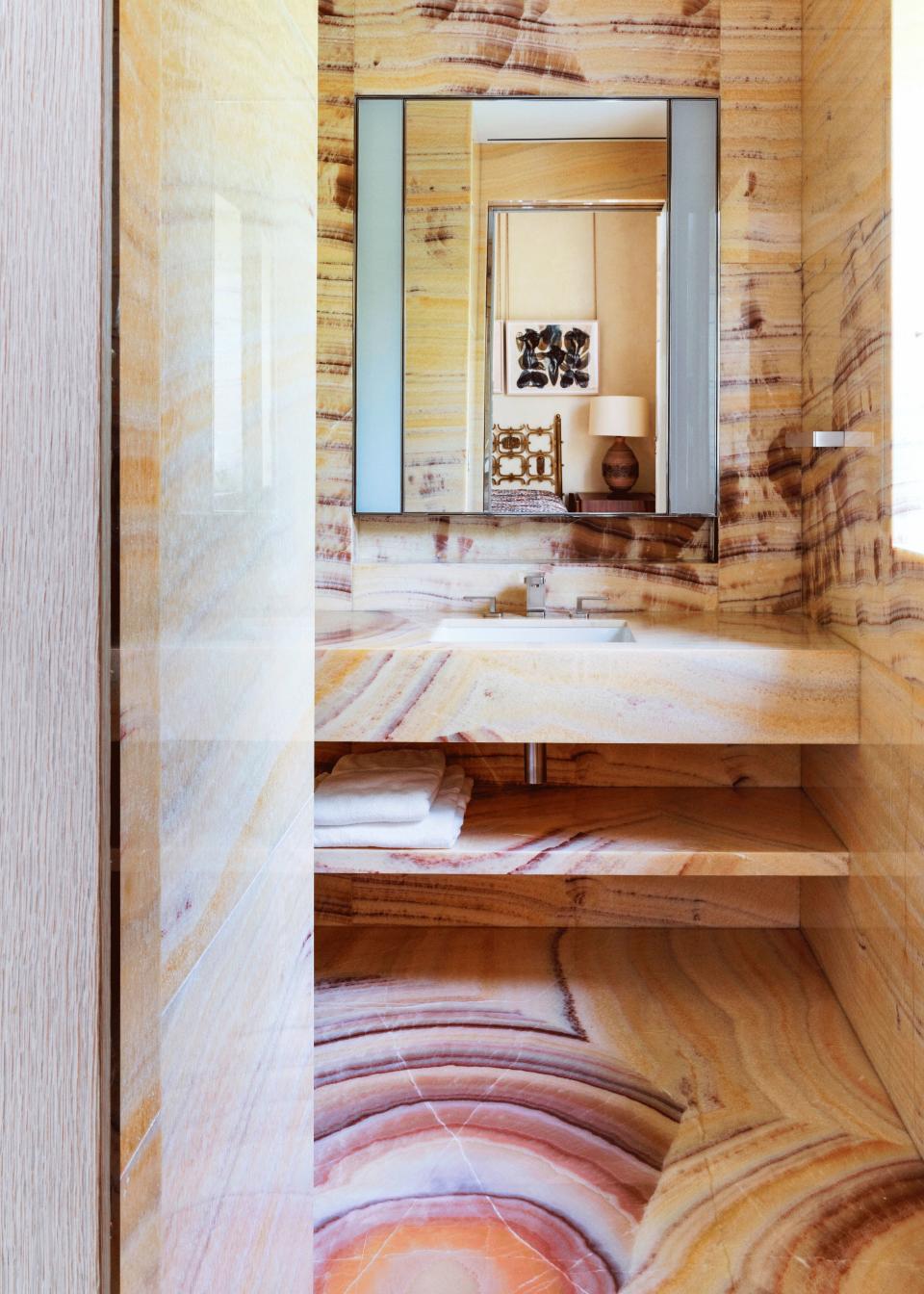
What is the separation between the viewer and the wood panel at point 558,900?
8.45 ft

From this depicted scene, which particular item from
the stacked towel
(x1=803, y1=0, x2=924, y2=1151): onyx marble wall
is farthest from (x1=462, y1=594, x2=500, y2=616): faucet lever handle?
(x1=803, y1=0, x2=924, y2=1151): onyx marble wall

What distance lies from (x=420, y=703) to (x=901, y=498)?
86cm

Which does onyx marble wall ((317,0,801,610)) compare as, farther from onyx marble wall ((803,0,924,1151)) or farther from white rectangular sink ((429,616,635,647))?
white rectangular sink ((429,616,635,647))

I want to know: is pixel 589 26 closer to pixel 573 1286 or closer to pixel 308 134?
pixel 308 134

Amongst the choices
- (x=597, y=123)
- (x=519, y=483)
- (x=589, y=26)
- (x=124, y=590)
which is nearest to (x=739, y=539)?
(x=519, y=483)

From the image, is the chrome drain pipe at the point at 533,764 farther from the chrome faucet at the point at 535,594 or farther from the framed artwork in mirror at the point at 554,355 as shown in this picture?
the framed artwork in mirror at the point at 554,355

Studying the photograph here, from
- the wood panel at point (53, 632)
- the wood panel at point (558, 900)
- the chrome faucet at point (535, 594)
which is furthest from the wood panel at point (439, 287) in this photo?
the wood panel at point (53, 632)

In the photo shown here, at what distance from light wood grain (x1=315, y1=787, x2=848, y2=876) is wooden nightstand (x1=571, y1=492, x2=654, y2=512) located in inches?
25.9

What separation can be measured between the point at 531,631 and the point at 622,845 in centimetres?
55

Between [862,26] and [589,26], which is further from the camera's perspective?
[589,26]

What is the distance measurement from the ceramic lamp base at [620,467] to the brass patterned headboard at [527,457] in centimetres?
11

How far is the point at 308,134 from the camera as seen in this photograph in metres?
0.99

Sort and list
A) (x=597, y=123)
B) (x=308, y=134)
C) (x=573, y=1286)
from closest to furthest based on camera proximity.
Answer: (x=308, y=134), (x=573, y=1286), (x=597, y=123)

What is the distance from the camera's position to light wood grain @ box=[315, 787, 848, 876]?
200 cm
